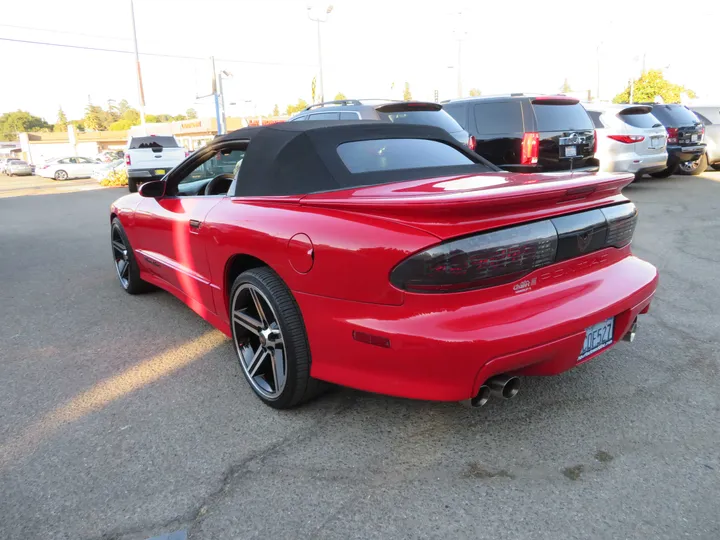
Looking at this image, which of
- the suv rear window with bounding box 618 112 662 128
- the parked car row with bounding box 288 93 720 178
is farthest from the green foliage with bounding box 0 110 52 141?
the suv rear window with bounding box 618 112 662 128

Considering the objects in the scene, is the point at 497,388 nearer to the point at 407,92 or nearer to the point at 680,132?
the point at 680,132

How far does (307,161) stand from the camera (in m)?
2.91

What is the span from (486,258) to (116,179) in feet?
72.6

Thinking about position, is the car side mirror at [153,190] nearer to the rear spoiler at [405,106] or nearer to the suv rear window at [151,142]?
the rear spoiler at [405,106]

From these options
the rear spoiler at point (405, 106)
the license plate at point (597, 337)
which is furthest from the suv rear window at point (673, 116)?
the license plate at point (597, 337)

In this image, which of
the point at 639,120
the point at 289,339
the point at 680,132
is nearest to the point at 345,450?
the point at 289,339

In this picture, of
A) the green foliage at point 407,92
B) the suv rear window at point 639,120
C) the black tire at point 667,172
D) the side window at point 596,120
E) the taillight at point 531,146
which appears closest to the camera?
the taillight at point 531,146

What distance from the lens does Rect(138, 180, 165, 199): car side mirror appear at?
13.2ft

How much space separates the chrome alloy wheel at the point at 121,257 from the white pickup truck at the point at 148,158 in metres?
11.8

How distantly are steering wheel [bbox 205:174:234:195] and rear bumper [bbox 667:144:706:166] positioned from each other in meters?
11.2

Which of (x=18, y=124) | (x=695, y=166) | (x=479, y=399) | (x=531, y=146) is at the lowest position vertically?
(x=479, y=399)

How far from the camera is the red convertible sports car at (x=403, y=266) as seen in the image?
2191mm

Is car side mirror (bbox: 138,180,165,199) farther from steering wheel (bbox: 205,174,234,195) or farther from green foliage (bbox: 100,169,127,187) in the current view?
green foliage (bbox: 100,169,127,187)

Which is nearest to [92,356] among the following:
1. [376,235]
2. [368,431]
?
[368,431]
